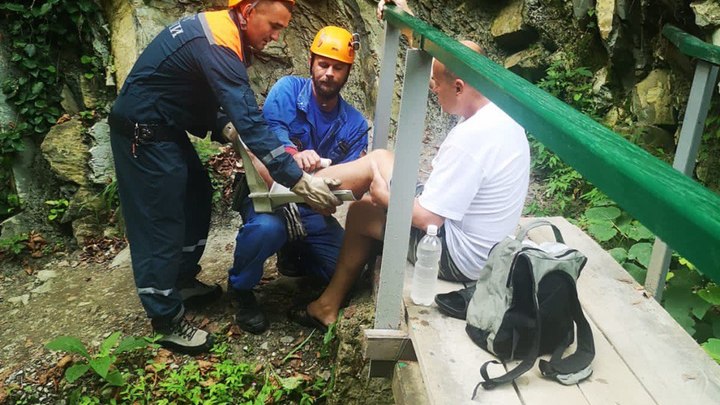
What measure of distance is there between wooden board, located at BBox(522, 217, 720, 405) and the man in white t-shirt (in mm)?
528

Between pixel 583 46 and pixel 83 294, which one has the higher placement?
pixel 583 46

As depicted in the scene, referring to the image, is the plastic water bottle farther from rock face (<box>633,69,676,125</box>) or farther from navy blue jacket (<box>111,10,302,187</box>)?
rock face (<box>633,69,676,125</box>)

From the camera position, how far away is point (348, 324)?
313 centimetres

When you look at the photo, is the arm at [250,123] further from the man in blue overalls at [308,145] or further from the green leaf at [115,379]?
the green leaf at [115,379]

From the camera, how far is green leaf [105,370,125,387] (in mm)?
3285

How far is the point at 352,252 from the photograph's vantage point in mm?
3176

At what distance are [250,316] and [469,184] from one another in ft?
6.65

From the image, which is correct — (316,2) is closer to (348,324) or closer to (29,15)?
(29,15)

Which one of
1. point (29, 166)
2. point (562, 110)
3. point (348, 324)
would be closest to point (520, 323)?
point (562, 110)

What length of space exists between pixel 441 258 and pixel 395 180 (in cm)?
63

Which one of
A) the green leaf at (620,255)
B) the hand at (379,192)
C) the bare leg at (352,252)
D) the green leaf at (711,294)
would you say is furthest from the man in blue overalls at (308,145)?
the green leaf at (711,294)

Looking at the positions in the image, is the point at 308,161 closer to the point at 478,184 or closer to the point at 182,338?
the point at 478,184

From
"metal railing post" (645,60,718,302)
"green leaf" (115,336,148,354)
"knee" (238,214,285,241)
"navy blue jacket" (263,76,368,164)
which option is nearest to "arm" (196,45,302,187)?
"knee" (238,214,285,241)

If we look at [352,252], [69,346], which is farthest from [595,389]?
[69,346]
